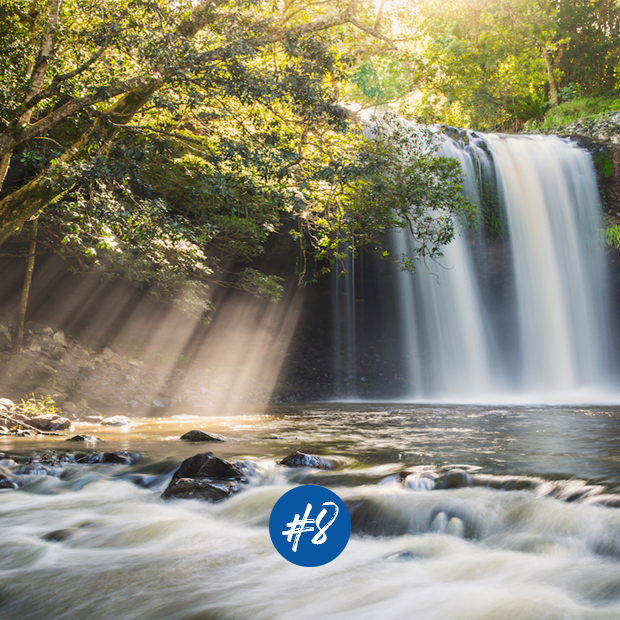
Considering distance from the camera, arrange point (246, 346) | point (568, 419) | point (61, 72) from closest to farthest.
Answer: point (61, 72) < point (568, 419) < point (246, 346)

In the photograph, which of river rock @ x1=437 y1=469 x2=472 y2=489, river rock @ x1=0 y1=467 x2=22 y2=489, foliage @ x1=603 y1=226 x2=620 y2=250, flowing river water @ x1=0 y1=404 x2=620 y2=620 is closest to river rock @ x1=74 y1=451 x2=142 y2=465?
flowing river water @ x1=0 y1=404 x2=620 y2=620

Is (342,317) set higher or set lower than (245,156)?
lower

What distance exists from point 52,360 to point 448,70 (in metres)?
11.8

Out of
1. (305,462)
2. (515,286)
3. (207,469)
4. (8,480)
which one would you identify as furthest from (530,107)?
(8,480)

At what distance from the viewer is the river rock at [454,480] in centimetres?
439

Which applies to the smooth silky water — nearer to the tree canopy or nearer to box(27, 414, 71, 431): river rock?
box(27, 414, 71, 431): river rock

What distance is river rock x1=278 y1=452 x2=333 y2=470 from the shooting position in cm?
538

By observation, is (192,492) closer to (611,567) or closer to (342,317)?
(611,567)

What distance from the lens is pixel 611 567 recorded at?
2.91 meters

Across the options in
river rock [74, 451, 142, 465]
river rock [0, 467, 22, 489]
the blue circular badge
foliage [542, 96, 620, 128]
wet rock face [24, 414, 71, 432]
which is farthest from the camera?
foliage [542, 96, 620, 128]

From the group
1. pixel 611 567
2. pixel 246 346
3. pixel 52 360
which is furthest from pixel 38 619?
pixel 246 346

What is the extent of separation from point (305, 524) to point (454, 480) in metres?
2.28

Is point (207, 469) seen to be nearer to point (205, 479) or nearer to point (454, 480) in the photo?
point (205, 479)

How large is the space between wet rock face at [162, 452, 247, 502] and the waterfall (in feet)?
46.4
